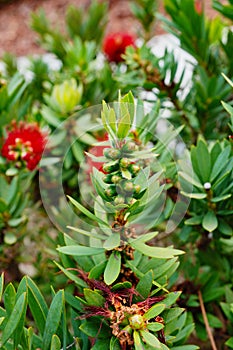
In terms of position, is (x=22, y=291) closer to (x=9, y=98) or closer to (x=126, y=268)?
(x=126, y=268)

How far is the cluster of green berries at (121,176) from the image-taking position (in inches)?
19.0

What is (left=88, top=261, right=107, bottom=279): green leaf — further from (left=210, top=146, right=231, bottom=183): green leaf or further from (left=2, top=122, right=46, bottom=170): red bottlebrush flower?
(left=2, top=122, right=46, bottom=170): red bottlebrush flower

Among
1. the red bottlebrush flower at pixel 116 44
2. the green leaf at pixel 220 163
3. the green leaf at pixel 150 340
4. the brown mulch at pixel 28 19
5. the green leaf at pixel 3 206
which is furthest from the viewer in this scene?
the brown mulch at pixel 28 19

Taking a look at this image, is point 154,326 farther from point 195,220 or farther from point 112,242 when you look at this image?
point 195,220

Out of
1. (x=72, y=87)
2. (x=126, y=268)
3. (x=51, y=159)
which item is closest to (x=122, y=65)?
(x=72, y=87)

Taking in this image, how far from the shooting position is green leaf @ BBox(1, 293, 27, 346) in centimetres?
47

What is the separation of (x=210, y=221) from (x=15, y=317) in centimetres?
27

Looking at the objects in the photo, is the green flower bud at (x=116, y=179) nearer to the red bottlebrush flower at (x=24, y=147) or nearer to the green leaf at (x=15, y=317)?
the green leaf at (x=15, y=317)

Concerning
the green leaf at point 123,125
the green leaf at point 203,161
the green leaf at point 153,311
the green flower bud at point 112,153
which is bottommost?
the green leaf at point 203,161

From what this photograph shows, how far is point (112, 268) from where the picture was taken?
505 mm

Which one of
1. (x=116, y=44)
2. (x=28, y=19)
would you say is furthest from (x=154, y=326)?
(x=28, y=19)

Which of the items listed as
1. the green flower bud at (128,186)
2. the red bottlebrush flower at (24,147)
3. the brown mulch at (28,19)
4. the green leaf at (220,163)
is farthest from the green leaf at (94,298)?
the brown mulch at (28,19)

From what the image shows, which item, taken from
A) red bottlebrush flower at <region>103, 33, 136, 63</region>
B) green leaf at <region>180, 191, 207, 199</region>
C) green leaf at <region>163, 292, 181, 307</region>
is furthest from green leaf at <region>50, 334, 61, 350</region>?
red bottlebrush flower at <region>103, 33, 136, 63</region>

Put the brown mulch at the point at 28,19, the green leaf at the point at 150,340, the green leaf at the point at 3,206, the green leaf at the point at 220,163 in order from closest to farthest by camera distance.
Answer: the green leaf at the point at 150,340 → the green leaf at the point at 220,163 → the green leaf at the point at 3,206 → the brown mulch at the point at 28,19
